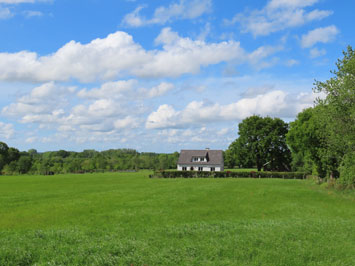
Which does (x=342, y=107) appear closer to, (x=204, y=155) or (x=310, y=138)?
(x=310, y=138)

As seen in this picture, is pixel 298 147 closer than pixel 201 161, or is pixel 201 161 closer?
pixel 298 147

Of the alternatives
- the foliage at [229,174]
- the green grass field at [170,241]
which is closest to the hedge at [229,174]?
the foliage at [229,174]

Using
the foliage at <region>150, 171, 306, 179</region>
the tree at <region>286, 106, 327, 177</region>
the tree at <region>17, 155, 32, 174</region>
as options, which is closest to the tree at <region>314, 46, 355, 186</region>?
the tree at <region>286, 106, 327, 177</region>

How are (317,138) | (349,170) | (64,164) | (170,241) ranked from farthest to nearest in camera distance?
(64,164), (317,138), (349,170), (170,241)

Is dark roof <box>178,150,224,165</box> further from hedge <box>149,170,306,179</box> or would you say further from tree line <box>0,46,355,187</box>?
hedge <box>149,170,306,179</box>

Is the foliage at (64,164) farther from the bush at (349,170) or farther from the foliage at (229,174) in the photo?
the bush at (349,170)

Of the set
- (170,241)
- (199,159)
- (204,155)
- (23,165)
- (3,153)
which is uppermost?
(204,155)

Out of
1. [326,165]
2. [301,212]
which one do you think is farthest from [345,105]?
[326,165]

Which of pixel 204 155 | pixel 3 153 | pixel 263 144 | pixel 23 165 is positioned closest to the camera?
pixel 263 144

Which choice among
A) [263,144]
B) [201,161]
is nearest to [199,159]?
[201,161]

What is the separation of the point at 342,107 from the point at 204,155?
2405 inches

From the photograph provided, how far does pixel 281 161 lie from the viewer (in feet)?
257

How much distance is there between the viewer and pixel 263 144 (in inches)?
2980

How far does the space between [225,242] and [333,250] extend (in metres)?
3.61
